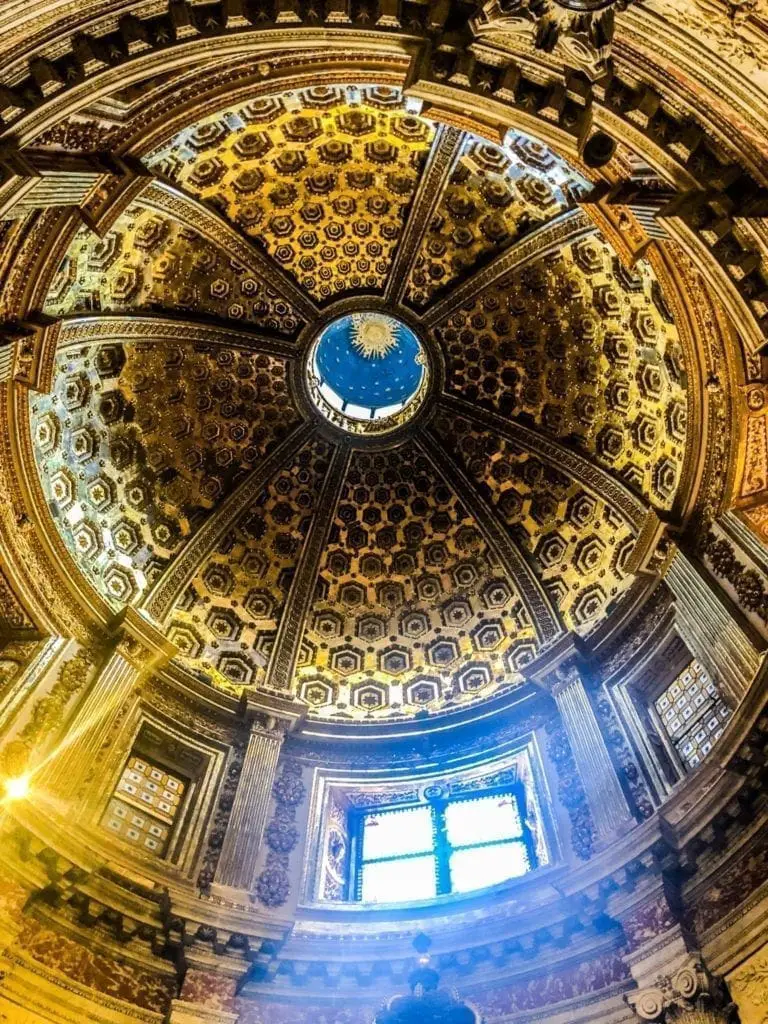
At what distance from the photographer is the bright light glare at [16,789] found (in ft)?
30.1

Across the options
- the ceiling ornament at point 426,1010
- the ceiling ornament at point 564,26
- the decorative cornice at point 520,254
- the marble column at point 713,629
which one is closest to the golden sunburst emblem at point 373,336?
the decorative cornice at point 520,254

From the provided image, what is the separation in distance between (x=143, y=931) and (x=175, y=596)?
258 inches

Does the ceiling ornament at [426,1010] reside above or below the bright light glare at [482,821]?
below

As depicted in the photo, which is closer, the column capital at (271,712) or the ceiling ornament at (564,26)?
the ceiling ornament at (564,26)

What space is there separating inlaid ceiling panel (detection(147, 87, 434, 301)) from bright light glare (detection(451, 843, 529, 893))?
11.0 m

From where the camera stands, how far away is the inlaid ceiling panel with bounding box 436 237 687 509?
13016mm

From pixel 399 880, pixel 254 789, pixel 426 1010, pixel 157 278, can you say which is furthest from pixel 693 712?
pixel 157 278

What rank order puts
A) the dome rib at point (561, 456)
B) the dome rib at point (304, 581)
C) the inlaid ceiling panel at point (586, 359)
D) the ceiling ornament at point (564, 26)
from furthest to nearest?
the dome rib at point (304, 581)
the dome rib at point (561, 456)
the inlaid ceiling panel at point (586, 359)
the ceiling ornament at point (564, 26)

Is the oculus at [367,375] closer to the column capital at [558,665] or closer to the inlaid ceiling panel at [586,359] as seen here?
the inlaid ceiling panel at [586,359]

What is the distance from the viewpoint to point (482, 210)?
15.0 meters

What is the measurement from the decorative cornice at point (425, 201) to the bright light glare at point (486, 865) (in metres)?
10.7

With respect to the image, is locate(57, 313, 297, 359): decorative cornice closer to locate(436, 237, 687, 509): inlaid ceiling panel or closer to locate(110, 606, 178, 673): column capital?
locate(436, 237, 687, 509): inlaid ceiling panel

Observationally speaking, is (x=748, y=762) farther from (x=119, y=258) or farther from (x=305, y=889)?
(x=119, y=258)

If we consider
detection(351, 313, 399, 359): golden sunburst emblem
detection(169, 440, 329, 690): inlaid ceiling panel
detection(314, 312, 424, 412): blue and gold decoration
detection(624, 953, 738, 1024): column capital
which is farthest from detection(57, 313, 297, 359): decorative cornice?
detection(624, 953, 738, 1024): column capital
